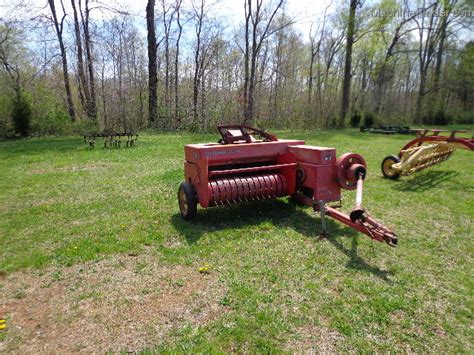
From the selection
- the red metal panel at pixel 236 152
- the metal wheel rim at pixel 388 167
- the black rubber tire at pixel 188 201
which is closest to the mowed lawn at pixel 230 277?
the black rubber tire at pixel 188 201

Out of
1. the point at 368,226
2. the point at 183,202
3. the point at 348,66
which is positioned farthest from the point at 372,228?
the point at 348,66

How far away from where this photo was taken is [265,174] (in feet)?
17.2

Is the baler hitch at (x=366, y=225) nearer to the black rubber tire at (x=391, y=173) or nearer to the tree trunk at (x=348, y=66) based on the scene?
the black rubber tire at (x=391, y=173)

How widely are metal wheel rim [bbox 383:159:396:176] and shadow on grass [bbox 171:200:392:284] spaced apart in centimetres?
340

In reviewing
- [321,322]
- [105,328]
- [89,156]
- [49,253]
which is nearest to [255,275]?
[321,322]

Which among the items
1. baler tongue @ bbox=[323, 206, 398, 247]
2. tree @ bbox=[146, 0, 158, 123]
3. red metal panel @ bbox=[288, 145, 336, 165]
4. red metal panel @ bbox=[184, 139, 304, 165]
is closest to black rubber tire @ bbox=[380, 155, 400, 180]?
red metal panel @ bbox=[184, 139, 304, 165]

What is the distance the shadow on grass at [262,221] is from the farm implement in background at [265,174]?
22cm

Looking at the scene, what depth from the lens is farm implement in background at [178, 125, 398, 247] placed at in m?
4.75

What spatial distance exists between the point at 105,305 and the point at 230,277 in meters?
1.22

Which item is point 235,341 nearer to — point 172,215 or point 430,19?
point 172,215

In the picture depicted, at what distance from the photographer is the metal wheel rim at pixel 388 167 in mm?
7850

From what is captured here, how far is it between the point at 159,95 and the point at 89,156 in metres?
11.7

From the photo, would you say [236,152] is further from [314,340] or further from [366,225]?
[314,340]

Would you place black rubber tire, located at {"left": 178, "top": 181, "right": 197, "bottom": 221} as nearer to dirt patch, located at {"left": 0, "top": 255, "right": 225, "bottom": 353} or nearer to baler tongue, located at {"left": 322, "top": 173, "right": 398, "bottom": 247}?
dirt patch, located at {"left": 0, "top": 255, "right": 225, "bottom": 353}
